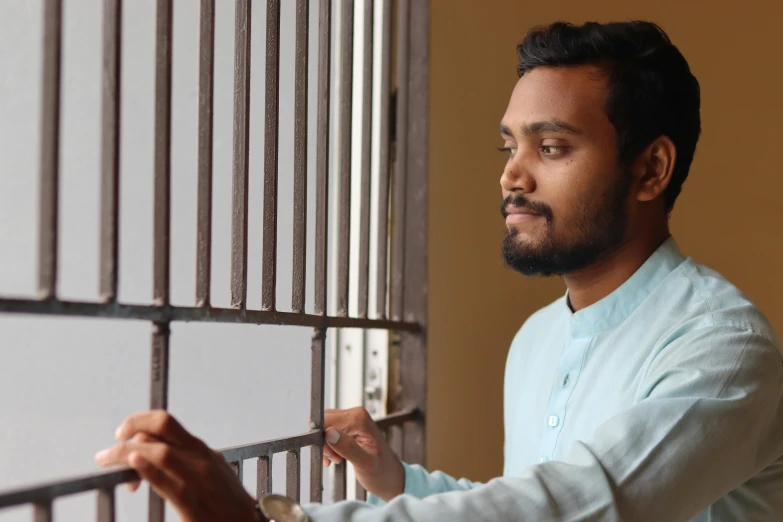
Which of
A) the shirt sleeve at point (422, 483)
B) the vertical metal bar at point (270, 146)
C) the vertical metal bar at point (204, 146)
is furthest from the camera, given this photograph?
the shirt sleeve at point (422, 483)

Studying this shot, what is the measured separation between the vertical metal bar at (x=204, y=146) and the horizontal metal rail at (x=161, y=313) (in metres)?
0.03

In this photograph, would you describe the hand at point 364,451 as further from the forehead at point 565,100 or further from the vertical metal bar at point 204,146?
the forehead at point 565,100

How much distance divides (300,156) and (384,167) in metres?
0.41

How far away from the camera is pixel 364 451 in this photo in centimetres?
129

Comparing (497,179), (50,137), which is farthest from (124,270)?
(497,179)

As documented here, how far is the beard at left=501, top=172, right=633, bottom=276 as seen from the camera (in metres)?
1.27

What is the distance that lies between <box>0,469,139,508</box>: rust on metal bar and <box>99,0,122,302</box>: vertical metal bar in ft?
0.57

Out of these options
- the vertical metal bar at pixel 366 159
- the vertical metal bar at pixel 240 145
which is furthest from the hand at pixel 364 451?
the vertical metal bar at pixel 240 145

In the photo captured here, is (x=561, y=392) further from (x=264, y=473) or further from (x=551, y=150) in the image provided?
(x=264, y=473)

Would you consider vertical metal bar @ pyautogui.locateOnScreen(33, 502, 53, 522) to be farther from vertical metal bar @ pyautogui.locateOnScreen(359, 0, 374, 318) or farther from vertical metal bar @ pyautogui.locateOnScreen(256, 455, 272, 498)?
vertical metal bar @ pyautogui.locateOnScreen(359, 0, 374, 318)

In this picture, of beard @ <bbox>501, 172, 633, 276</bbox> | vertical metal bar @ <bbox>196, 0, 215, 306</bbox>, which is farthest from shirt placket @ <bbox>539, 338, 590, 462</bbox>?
vertical metal bar @ <bbox>196, 0, 215, 306</bbox>

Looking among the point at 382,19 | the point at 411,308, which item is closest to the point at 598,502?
the point at 411,308

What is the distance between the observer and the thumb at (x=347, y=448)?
4.00 feet

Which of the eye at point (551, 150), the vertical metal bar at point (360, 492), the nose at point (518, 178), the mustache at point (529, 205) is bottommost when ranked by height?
the vertical metal bar at point (360, 492)
